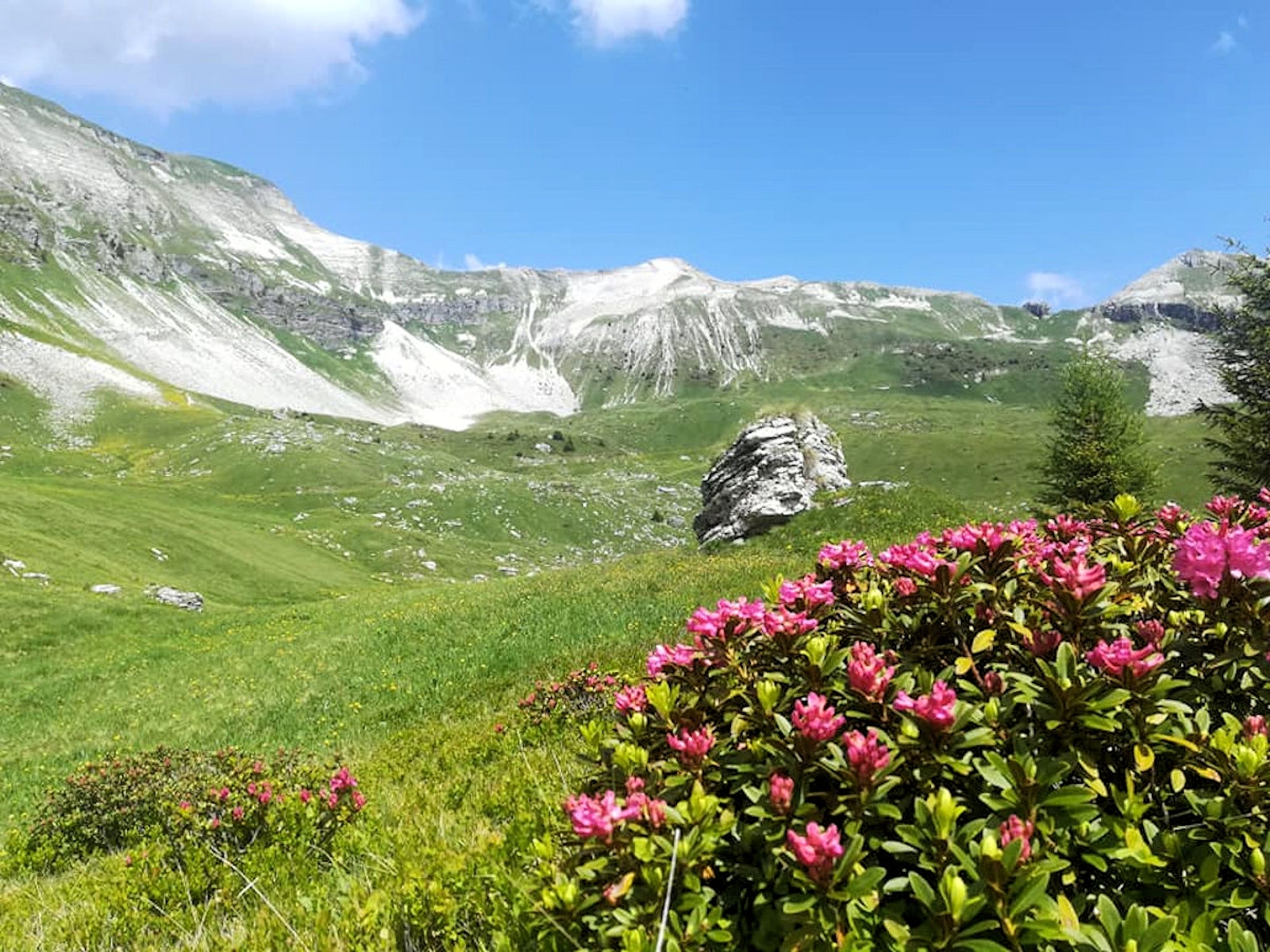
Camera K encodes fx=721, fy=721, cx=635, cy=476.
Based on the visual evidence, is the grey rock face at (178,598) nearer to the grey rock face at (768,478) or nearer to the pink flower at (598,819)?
the grey rock face at (768,478)

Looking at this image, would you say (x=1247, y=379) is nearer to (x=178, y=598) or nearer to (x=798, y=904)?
(x=798, y=904)

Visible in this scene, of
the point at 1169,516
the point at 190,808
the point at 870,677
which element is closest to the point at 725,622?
the point at 870,677

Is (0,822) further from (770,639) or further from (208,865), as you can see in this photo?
(770,639)

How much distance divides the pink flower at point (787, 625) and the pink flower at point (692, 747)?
66cm

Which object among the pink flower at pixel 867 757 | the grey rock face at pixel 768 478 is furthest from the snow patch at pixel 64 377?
the pink flower at pixel 867 757

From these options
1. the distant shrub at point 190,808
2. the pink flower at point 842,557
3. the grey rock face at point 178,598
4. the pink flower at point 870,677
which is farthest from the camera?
the grey rock face at point 178,598

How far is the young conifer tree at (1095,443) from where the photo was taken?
37.4 m

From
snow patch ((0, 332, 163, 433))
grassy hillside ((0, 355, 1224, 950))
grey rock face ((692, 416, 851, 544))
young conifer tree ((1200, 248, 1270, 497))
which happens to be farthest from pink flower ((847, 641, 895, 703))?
snow patch ((0, 332, 163, 433))

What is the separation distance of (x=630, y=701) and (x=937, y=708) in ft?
5.62

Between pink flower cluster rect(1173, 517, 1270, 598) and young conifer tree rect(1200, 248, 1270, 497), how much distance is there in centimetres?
3311

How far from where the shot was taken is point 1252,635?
10.5 feet

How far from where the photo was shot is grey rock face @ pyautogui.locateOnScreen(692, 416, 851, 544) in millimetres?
33156

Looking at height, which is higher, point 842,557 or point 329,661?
point 842,557

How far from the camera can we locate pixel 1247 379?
30781mm
